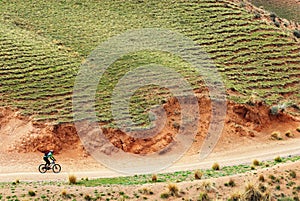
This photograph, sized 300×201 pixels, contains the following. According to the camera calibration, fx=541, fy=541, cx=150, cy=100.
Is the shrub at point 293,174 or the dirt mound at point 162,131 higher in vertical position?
the dirt mound at point 162,131

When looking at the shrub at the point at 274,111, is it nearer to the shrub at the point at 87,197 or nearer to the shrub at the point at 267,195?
the shrub at the point at 267,195

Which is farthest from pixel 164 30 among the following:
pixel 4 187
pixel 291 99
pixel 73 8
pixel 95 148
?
pixel 4 187

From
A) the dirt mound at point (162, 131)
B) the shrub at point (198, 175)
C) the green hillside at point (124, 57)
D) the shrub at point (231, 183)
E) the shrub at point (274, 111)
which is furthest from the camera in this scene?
the shrub at point (274, 111)

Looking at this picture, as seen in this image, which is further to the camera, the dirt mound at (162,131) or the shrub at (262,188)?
the dirt mound at (162,131)

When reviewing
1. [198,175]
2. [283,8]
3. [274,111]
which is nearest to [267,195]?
[198,175]

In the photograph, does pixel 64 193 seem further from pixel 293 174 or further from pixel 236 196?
pixel 293 174

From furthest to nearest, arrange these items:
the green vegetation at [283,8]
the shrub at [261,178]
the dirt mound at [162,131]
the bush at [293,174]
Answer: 1. the green vegetation at [283,8]
2. the dirt mound at [162,131]
3. the bush at [293,174]
4. the shrub at [261,178]

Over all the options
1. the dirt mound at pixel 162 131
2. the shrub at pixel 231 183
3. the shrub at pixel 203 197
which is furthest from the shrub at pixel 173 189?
the dirt mound at pixel 162 131
